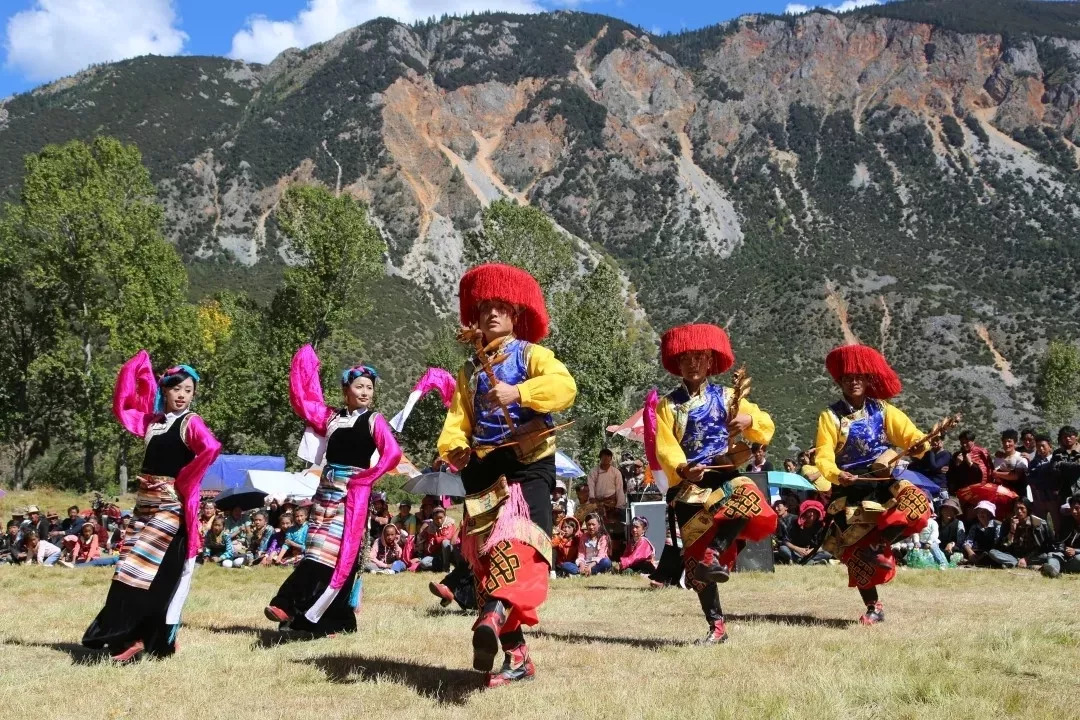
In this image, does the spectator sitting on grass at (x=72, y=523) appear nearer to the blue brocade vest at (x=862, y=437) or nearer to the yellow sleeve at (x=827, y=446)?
the yellow sleeve at (x=827, y=446)

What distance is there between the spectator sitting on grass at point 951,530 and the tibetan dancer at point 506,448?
9.45 m

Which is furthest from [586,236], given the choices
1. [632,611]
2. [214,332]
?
[632,611]

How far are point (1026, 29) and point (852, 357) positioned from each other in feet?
489

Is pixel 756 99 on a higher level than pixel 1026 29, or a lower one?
lower

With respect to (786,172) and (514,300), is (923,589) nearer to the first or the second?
(514,300)

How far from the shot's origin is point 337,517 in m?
6.93

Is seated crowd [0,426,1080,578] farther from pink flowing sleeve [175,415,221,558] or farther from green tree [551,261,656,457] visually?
green tree [551,261,656,457]

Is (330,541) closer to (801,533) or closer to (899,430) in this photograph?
(899,430)

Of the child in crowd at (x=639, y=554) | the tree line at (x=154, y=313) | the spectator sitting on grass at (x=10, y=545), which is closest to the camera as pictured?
the child in crowd at (x=639, y=554)

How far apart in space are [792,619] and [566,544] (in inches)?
229

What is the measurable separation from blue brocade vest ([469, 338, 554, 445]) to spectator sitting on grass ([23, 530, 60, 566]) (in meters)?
12.6

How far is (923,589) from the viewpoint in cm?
980

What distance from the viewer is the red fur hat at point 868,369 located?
736cm

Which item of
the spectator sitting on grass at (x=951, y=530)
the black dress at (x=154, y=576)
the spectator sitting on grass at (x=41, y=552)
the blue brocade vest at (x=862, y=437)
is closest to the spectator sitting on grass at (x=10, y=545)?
the spectator sitting on grass at (x=41, y=552)
